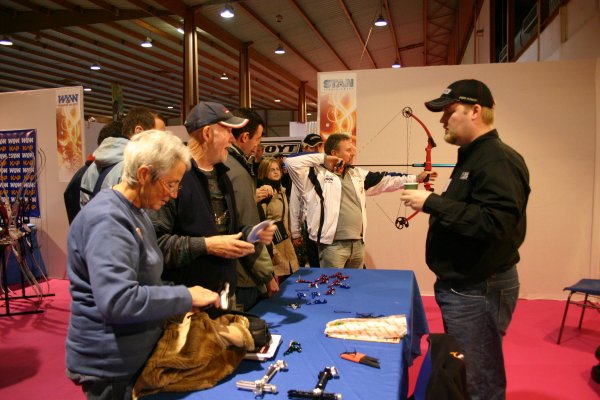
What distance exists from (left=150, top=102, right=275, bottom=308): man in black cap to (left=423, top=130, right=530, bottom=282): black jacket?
0.69m

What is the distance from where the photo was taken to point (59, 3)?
6965 mm

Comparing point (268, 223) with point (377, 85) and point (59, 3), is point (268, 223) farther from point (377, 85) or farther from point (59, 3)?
point (59, 3)

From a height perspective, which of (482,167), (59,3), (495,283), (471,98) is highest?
(59,3)

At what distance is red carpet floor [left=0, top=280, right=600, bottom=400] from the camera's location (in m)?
2.73

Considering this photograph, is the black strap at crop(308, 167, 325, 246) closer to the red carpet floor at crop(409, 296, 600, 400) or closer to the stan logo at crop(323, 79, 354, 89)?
the red carpet floor at crop(409, 296, 600, 400)

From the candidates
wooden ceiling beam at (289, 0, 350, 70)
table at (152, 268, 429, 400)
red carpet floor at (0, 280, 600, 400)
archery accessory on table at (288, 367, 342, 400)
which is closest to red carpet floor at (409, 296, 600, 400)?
red carpet floor at (0, 280, 600, 400)

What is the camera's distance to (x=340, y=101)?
16.1ft

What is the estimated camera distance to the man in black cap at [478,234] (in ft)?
5.59

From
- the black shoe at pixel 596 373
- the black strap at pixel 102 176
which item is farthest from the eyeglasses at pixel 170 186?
the black shoe at pixel 596 373

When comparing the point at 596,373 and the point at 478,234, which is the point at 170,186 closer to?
the point at 478,234

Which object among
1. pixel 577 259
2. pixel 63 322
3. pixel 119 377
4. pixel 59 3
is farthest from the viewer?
pixel 59 3

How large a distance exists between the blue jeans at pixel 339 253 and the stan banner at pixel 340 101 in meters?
1.81

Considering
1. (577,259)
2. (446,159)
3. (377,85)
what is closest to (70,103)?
(377,85)

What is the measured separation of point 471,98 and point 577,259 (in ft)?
11.8
